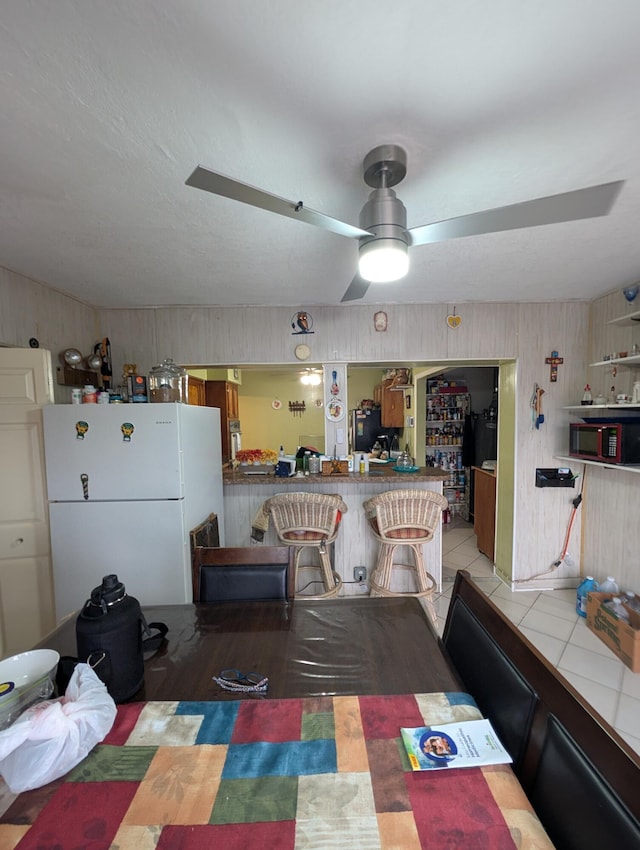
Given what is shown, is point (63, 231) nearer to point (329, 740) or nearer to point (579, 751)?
point (329, 740)

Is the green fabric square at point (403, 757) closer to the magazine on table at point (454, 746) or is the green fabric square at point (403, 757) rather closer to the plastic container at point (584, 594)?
the magazine on table at point (454, 746)

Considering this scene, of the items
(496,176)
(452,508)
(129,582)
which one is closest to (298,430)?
(452,508)

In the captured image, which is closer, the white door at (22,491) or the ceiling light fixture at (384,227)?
the ceiling light fixture at (384,227)

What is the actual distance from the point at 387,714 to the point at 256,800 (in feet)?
1.17

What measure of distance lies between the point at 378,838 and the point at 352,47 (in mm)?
1704

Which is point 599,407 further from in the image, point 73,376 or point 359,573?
point 73,376

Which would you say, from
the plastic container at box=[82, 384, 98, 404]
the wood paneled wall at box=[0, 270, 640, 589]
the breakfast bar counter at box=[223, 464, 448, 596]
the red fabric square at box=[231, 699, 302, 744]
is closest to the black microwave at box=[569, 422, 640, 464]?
the wood paneled wall at box=[0, 270, 640, 589]

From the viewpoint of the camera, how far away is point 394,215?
121cm

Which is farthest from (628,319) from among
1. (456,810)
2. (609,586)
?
(456,810)

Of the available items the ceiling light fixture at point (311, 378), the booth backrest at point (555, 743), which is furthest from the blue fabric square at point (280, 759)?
Answer: the ceiling light fixture at point (311, 378)

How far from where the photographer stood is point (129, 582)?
6.64 feet

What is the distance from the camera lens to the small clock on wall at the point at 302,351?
302cm

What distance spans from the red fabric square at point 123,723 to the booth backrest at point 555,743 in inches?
35.8

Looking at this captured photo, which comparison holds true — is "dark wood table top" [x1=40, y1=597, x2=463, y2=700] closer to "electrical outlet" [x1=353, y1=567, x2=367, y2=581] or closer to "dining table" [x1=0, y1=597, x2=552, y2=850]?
"dining table" [x1=0, y1=597, x2=552, y2=850]
